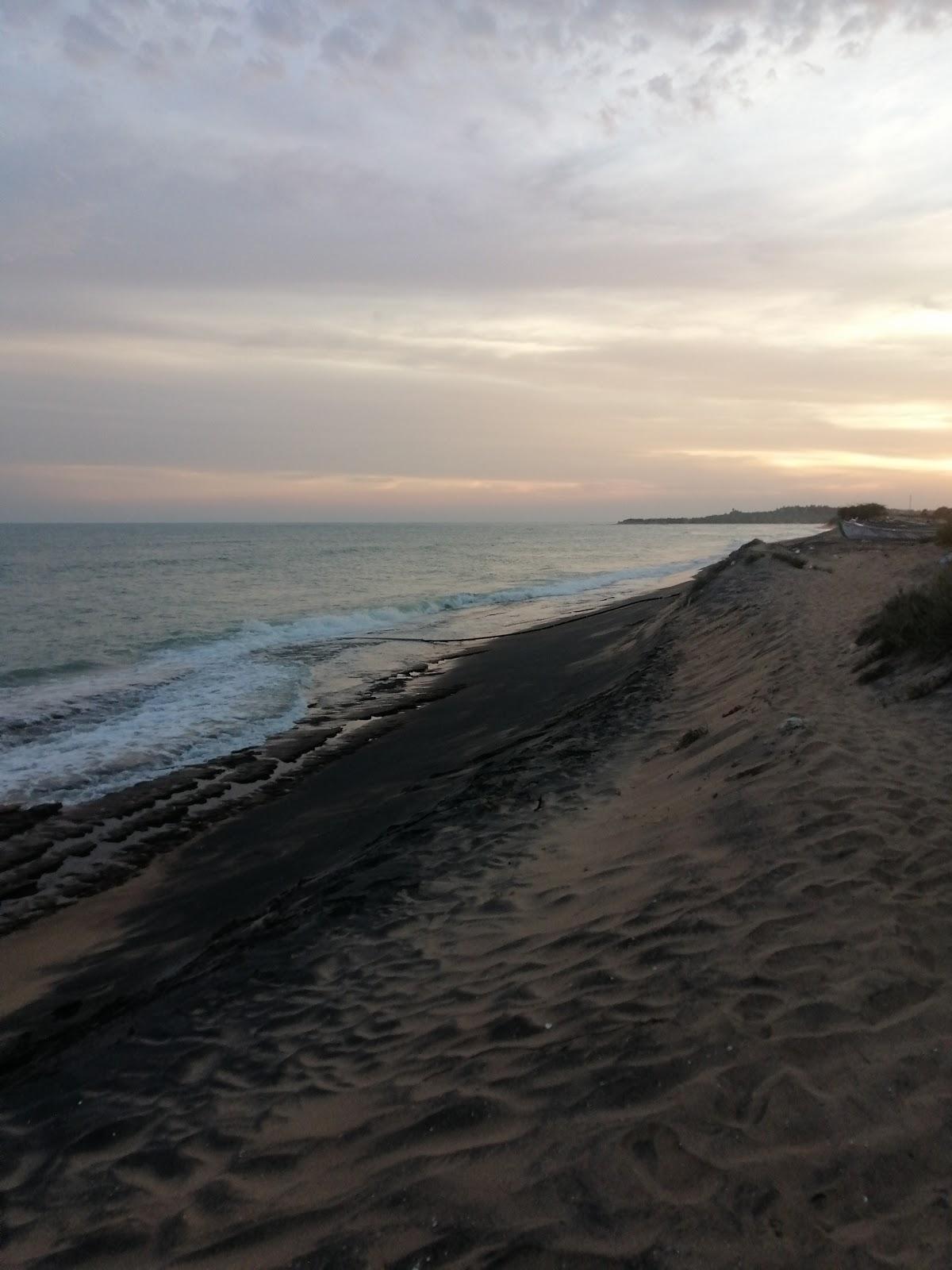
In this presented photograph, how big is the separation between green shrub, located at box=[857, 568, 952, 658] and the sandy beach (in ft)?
1.42

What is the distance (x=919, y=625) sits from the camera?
8.48 metres

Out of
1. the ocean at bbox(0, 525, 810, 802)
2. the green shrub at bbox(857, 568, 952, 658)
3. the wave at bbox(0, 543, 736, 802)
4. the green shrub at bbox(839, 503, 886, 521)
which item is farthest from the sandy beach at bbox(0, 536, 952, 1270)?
the green shrub at bbox(839, 503, 886, 521)

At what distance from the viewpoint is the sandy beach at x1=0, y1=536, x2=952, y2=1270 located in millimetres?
2795

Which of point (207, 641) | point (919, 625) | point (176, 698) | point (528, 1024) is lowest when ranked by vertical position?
point (176, 698)

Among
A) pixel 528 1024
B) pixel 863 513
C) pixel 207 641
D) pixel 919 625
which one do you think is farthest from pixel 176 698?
pixel 863 513

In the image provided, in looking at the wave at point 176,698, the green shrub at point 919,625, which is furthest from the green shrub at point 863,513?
the green shrub at point 919,625

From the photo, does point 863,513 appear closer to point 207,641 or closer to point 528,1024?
point 207,641

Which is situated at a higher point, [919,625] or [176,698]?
[919,625]

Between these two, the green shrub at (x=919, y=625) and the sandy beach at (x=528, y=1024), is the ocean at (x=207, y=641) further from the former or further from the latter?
the green shrub at (x=919, y=625)

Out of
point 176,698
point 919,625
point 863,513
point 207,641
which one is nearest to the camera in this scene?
point 919,625

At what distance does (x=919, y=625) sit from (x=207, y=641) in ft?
62.5

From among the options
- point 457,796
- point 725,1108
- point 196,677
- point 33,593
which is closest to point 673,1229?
point 725,1108

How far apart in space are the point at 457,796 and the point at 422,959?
3.22 meters

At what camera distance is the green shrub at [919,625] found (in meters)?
8.04
